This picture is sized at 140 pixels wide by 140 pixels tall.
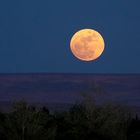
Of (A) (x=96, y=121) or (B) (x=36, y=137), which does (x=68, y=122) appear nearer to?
(A) (x=96, y=121)

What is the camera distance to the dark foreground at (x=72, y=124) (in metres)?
24.5

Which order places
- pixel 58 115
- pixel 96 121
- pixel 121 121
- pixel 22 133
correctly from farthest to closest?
pixel 58 115 → pixel 121 121 → pixel 96 121 → pixel 22 133

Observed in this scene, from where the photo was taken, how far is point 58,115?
30.2m

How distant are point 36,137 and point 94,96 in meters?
3.49

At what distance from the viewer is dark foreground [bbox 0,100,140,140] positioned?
24453mm

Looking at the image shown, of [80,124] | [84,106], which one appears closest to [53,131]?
[80,124]

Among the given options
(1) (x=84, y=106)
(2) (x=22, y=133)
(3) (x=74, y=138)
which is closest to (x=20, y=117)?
(2) (x=22, y=133)

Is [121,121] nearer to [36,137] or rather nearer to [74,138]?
[74,138]

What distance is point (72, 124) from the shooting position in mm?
26703

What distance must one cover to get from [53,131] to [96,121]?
8.09 ft

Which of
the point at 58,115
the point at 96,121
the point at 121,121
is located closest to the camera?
the point at 96,121

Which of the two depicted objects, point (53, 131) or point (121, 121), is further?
point (121, 121)

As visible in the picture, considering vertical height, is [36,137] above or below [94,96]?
below

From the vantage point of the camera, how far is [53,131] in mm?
24406
